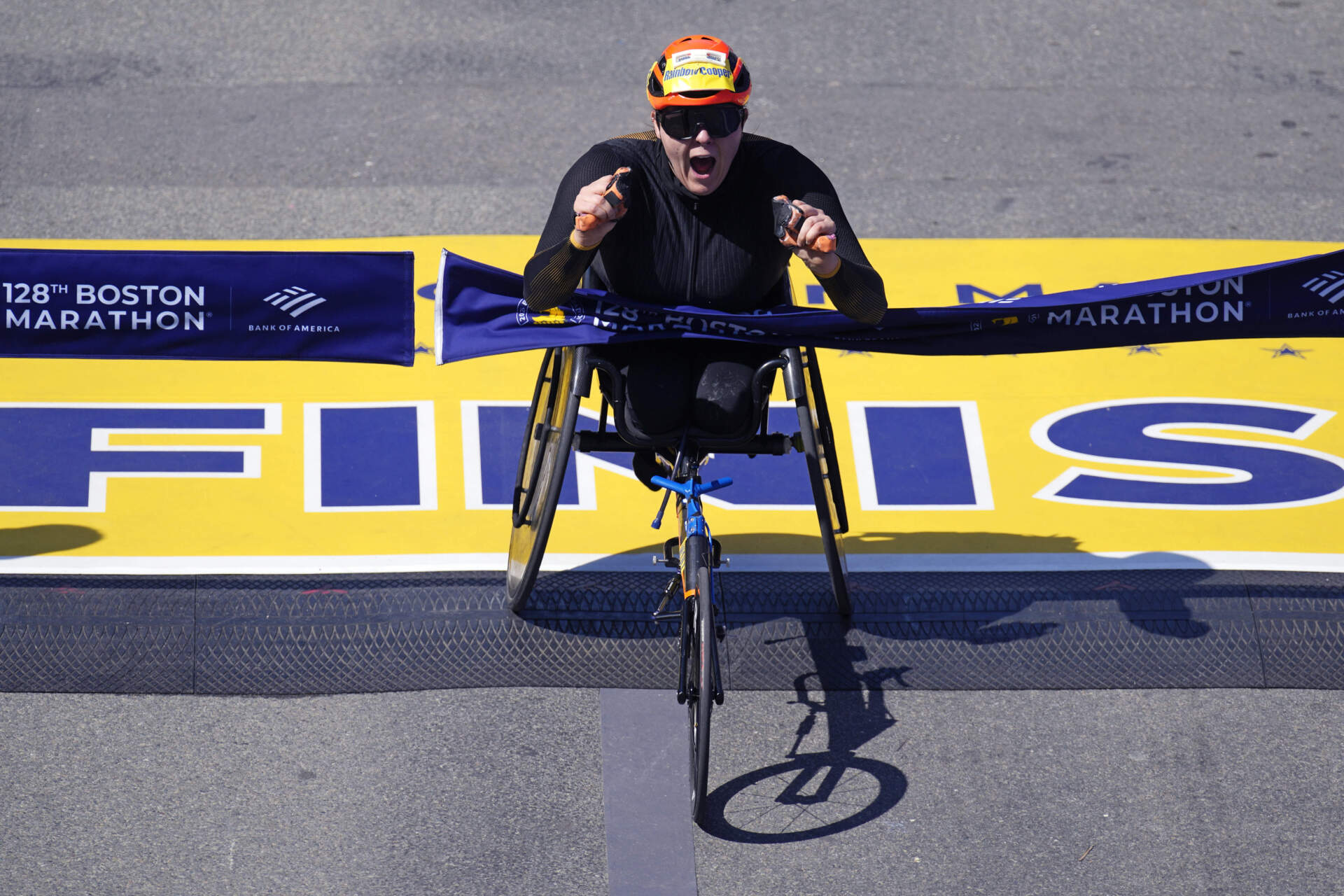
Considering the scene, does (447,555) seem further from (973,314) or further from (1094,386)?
(1094,386)

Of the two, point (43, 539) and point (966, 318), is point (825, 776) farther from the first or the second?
point (43, 539)

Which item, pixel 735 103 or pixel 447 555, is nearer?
pixel 735 103

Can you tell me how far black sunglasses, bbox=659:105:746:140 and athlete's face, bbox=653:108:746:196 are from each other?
0.01 m

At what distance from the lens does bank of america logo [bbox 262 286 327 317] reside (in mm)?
4895

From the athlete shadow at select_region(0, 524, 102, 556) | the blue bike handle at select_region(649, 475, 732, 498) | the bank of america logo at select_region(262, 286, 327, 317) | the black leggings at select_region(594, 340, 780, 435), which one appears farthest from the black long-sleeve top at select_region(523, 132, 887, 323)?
the athlete shadow at select_region(0, 524, 102, 556)

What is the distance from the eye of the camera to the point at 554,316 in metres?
4.58

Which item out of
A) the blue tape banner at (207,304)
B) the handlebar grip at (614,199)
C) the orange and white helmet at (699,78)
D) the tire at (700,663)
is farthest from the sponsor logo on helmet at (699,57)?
the tire at (700,663)

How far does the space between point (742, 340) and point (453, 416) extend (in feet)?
6.95

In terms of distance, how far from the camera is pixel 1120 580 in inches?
215

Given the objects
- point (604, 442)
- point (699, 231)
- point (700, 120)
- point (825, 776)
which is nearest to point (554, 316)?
point (604, 442)

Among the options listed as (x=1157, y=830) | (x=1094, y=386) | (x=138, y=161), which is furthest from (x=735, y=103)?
(x=138, y=161)

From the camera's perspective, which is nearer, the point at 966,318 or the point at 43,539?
the point at 966,318

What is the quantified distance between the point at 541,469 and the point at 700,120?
1.37 m

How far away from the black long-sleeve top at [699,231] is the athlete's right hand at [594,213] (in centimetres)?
19
